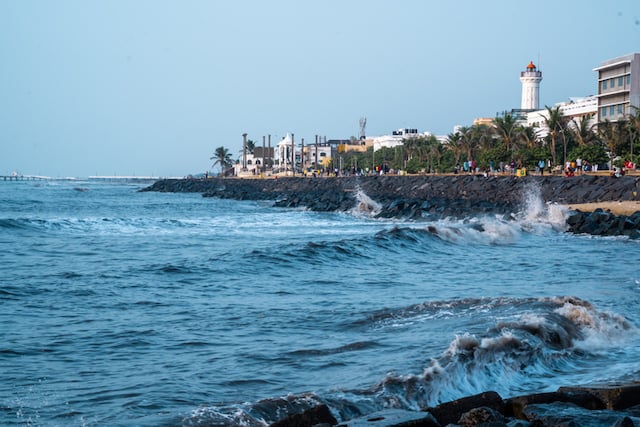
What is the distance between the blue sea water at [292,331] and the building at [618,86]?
143ft

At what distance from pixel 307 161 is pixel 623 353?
12859 cm

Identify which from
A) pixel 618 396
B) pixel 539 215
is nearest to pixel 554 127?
pixel 539 215

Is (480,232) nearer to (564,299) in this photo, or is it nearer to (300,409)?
(564,299)

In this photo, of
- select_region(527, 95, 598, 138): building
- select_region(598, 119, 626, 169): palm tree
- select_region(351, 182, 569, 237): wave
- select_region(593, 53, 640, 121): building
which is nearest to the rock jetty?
select_region(351, 182, 569, 237): wave

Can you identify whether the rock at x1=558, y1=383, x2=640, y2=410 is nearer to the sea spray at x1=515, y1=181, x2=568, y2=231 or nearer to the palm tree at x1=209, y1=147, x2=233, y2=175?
the sea spray at x1=515, y1=181, x2=568, y2=231

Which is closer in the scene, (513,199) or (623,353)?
(623,353)

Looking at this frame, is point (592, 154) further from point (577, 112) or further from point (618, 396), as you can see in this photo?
point (618, 396)

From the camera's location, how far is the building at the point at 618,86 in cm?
5678

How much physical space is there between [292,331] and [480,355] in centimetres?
236

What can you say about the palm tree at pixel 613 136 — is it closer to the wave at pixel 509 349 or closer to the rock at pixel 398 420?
the wave at pixel 509 349

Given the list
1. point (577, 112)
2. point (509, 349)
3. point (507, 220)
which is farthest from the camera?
point (577, 112)

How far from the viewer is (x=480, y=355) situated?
296 inches

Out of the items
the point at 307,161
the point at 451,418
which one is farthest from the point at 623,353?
the point at 307,161

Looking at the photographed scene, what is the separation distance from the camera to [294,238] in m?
23.8
